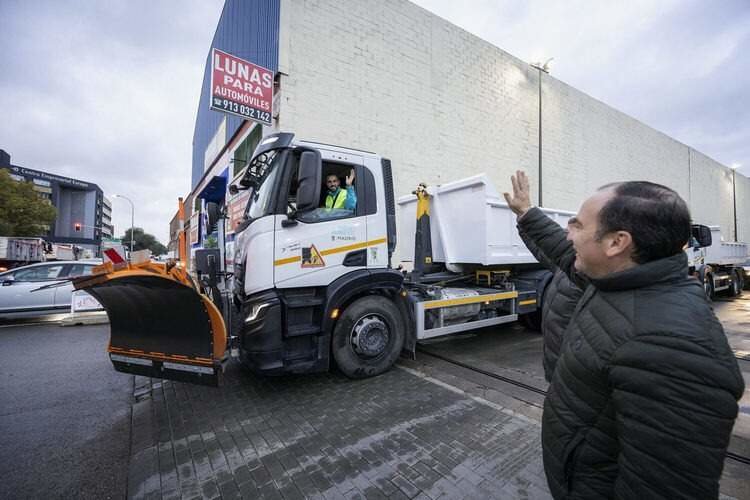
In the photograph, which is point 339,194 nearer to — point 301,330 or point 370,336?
point 301,330

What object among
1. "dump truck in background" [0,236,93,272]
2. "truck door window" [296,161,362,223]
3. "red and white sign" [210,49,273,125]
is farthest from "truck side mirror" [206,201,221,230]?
"dump truck in background" [0,236,93,272]

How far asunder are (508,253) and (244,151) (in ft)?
33.1

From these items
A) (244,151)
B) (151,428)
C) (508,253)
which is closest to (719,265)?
(508,253)

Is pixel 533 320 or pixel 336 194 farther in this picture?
pixel 533 320

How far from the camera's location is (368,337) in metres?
3.98

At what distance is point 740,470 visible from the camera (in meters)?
2.40

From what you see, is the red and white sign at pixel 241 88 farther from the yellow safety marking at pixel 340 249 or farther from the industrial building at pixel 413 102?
the yellow safety marking at pixel 340 249

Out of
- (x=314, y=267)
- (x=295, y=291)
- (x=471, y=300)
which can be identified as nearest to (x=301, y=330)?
(x=295, y=291)

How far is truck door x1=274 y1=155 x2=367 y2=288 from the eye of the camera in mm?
3525

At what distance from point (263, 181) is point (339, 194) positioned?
35.6 inches

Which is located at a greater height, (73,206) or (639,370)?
(73,206)

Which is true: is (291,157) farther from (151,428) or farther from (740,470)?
(740,470)

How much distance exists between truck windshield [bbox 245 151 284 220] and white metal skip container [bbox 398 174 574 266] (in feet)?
9.48

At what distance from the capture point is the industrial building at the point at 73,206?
66.2m
